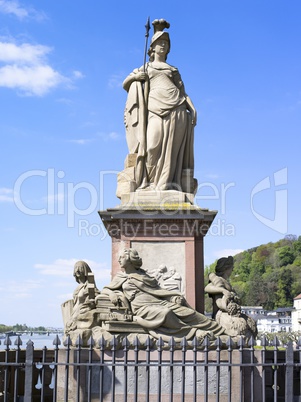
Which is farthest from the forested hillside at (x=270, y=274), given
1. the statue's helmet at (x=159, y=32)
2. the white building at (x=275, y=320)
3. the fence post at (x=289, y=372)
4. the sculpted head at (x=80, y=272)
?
the fence post at (x=289, y=372)

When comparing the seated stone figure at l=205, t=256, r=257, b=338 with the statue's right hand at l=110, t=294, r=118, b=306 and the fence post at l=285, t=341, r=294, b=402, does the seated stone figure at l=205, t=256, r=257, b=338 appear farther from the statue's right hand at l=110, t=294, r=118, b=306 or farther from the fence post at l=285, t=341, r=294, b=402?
the fence post at l=285, t=341, r=294, b=402

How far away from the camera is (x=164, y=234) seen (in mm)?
Answer: 12719

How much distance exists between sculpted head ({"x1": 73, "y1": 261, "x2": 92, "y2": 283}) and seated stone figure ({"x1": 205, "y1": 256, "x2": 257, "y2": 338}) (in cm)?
243

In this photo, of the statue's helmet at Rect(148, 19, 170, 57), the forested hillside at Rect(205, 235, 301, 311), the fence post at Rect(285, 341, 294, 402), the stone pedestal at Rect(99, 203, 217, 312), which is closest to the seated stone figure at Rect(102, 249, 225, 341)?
the stone pedestal at Rect(99, 203, 217, 312)

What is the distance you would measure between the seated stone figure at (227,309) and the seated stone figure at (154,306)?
0.84 feet

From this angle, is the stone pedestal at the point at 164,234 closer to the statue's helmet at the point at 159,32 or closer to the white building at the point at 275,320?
the statue's helmet at the point at 159,32

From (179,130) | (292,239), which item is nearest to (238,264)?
(292,239)

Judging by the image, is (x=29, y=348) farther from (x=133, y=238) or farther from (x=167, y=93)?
(x=167, y=93)

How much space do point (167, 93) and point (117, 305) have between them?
5.13m

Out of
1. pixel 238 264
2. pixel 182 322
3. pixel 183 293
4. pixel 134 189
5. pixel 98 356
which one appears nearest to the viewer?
pixel 98 356

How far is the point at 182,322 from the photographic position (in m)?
11.1

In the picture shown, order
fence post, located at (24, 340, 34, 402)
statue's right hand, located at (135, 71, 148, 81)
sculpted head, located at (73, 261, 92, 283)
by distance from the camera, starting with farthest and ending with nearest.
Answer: statue's right hand, located at (135, 71, 148, 81)
sculpted head, located at (73, 261, 92, 283)
fence post, located at (24, 340, 34, 402)

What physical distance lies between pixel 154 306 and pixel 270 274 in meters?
124

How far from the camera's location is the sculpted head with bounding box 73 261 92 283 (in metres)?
11.8
